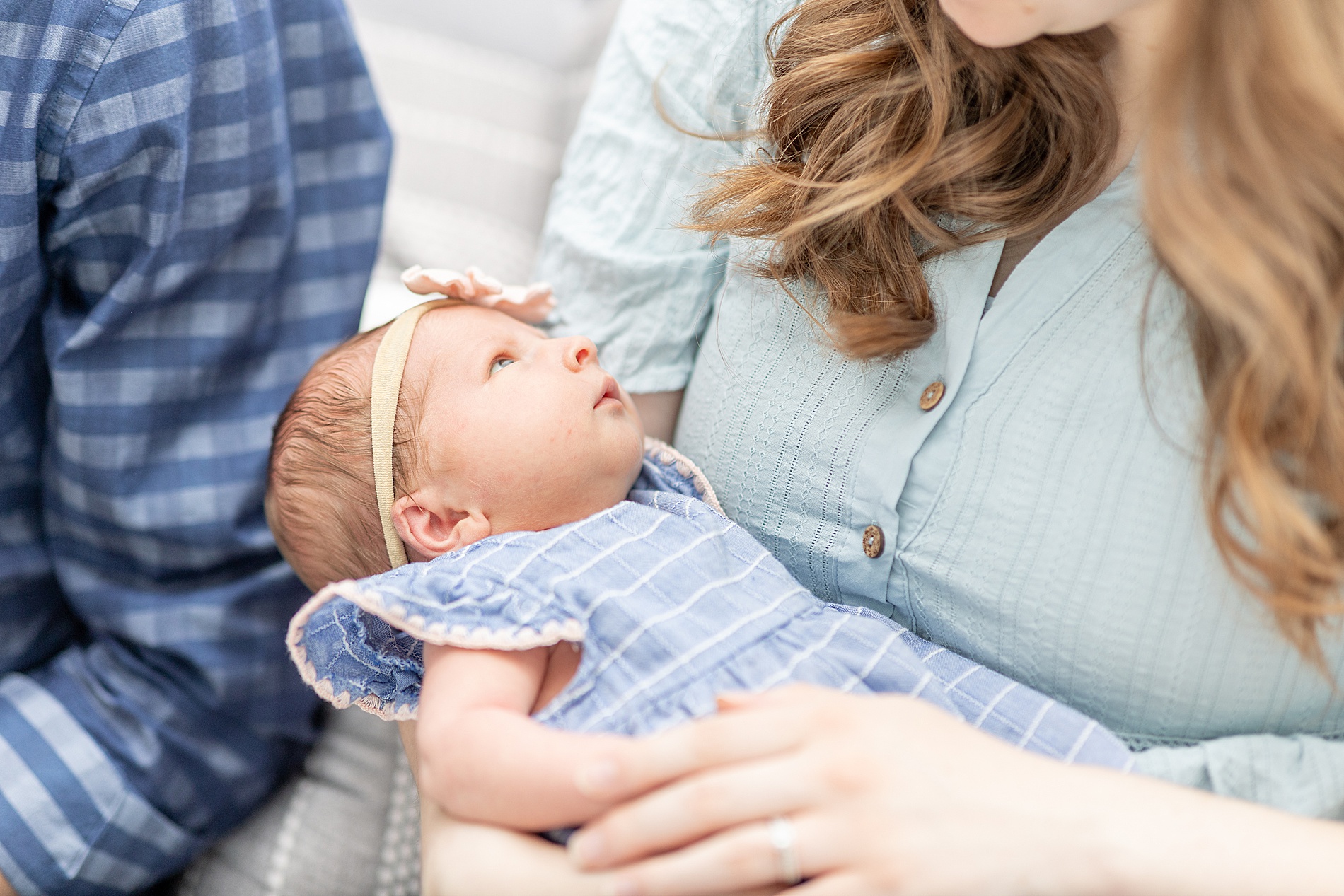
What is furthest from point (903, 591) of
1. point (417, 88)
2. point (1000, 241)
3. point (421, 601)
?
point (417, 88)

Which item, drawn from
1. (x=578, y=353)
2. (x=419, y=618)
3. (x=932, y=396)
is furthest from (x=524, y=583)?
(x=932, y=396)

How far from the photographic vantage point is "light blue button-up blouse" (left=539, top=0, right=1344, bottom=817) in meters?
0.79

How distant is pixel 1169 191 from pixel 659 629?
0.52 m

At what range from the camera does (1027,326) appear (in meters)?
0.87

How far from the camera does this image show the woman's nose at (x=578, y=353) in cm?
104

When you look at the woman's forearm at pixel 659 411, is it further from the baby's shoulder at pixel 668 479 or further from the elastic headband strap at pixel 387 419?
the elastic headband strap at pixel 387 419

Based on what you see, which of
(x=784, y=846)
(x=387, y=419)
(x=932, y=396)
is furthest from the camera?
(x=387, y=419)

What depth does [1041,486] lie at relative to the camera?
83cm

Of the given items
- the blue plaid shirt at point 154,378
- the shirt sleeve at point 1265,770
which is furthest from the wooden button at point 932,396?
the blue plaid shirt at point 154,378

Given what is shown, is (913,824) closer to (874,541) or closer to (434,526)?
(874,541)

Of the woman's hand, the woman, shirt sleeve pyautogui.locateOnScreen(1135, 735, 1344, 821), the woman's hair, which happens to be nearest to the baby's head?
the woman

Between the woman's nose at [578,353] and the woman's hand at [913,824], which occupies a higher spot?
the woman's nose at [578,353]

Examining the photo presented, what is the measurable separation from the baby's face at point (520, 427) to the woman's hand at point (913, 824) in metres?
0.35

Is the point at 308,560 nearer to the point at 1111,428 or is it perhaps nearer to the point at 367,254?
the point at 367,254
